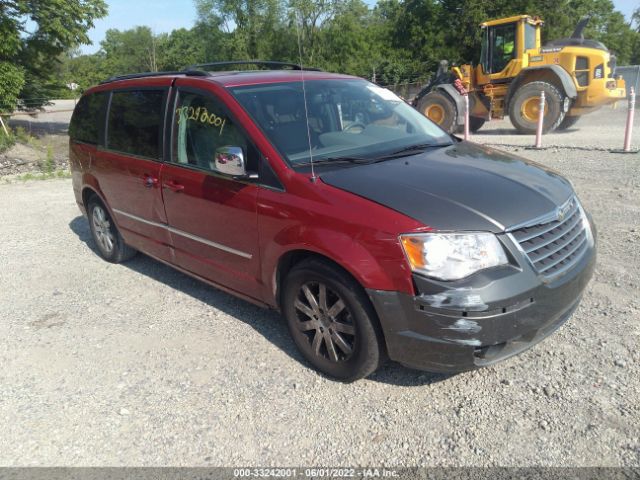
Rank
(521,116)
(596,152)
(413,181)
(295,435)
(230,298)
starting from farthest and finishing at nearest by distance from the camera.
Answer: (521,116)
(596,152)
(230,298)
(413,181)
(295,435)

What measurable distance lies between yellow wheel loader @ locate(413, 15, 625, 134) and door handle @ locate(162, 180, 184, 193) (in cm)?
1189

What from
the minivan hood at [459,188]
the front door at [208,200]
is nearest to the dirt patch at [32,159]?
the front door at [208,200]

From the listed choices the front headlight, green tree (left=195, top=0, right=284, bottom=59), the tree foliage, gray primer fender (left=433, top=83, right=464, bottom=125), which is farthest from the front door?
green tree (left=195, top=0, right=284, bottom=59)

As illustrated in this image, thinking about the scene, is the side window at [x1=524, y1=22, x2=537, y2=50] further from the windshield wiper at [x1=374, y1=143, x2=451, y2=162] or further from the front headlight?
the front headlight

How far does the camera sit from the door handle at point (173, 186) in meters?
4.06

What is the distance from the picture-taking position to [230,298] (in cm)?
464

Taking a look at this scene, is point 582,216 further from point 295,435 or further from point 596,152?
point 596,152

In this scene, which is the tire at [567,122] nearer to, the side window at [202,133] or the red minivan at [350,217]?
the red minivan at [350,217]

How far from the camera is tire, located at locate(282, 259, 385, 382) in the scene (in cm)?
292

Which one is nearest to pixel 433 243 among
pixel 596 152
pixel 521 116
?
pixel 596 152

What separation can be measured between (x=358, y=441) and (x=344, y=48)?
162 ft

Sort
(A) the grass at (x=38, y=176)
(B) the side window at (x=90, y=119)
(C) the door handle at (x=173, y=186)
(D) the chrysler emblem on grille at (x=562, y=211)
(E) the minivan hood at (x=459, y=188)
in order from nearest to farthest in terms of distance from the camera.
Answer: (E) the minivan hood at (x=459, y=188) → (D) the chrysler emblem on grille at (x=562, y=211) → (C) the door handle at (x=173, y=186) → (B) the side window at (x=90, y=119) → (A) the grass at (x=38, y=176)

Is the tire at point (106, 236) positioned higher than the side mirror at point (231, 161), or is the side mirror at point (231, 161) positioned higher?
the side mirror at point (231, 161)

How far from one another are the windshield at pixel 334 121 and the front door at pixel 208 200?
255 millimetres
